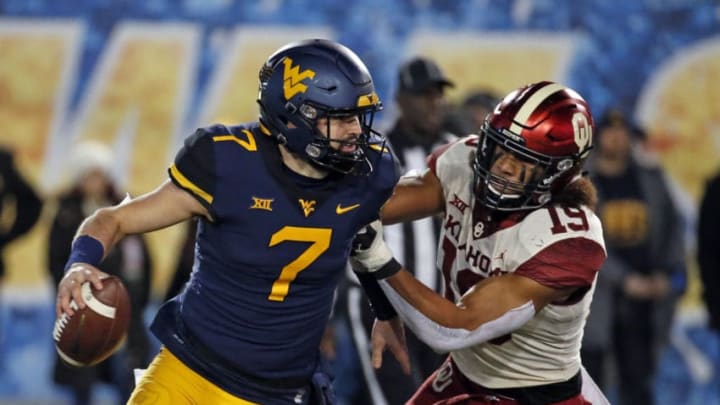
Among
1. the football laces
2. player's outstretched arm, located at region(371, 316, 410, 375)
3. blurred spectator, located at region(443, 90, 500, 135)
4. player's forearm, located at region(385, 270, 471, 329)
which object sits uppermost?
the football laces

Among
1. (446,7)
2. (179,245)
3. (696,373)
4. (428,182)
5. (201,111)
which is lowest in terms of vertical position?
(696,373)

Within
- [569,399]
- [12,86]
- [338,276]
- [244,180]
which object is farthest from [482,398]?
[12,86]

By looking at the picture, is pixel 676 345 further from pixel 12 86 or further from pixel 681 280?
pixel 12 86

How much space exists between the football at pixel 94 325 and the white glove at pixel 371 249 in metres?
0.68

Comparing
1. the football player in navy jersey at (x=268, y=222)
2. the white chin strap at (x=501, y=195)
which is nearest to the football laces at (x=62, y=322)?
the football player in navy jersey at (x=268, y=222)

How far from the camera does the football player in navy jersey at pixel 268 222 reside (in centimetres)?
414

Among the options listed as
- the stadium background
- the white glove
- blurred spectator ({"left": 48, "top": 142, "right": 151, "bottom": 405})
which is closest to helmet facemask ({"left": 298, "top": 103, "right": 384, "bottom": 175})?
the white glove

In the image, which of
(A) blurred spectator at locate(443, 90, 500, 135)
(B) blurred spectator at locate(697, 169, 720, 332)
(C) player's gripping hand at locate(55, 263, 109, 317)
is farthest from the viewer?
(B) blurred spectator at locate(697, 169, 720, 332)

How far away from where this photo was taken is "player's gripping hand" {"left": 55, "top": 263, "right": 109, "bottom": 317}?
3.84 m

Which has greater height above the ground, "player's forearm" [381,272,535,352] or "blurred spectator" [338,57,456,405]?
"player's forearm" [381,272,535,352]

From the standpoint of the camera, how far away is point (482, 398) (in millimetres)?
4512

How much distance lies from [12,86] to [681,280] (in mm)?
3692

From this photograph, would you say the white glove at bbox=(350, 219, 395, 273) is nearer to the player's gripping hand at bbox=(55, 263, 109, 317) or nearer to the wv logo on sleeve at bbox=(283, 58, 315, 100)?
the wv logo on sleeve at bbox=(283, 58, 315, 100)

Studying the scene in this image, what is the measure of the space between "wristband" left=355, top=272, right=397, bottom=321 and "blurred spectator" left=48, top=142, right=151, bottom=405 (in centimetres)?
323
